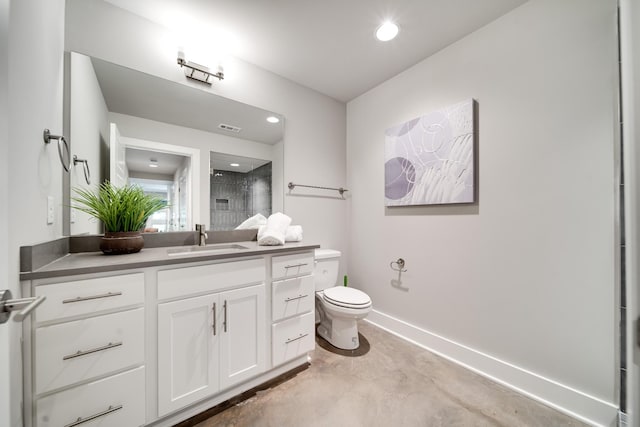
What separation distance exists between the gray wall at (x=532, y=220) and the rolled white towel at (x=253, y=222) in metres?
1.37

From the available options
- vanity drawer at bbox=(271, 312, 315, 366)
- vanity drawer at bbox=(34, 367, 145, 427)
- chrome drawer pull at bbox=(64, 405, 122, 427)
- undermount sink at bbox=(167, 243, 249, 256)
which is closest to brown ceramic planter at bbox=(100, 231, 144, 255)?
undermount sink at bbox=(167, 243, 249, 256)

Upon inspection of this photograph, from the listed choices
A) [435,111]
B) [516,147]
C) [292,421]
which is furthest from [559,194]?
[292,421]

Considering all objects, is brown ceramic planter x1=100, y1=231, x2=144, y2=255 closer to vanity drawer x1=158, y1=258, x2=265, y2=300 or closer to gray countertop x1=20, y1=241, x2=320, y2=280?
gray countertop x1=20, y1=241, x2=320, y2=280

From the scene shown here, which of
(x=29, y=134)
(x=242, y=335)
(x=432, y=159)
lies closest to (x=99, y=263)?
(x=29, y=134)

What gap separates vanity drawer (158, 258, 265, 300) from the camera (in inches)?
44.6

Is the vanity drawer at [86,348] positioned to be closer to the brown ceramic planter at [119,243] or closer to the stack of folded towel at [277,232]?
the brown ceramic planter at [119,243]

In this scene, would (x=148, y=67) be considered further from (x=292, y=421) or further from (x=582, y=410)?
(x=582, y=410)

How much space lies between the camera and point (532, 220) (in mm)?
1431

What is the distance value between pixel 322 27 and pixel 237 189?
1.39 m

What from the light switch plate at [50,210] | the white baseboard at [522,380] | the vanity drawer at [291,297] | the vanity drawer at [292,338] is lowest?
the white baseboard at [522,380]

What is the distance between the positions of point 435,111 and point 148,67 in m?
2.18

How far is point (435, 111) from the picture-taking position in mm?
1859

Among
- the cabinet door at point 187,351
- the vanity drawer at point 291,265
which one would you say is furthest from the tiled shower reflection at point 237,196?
the cabinet door at point 187,351

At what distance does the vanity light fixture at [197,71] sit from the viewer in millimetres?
1619
